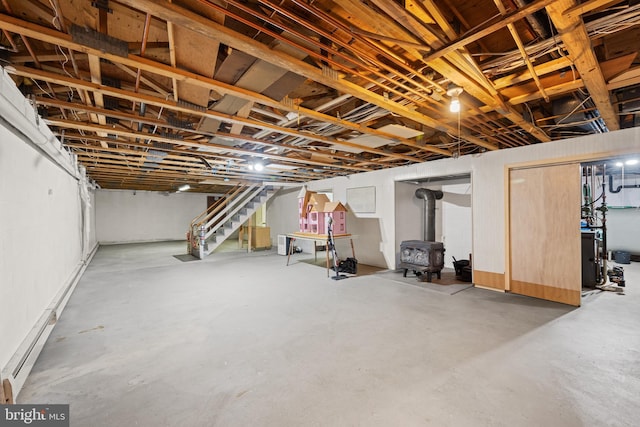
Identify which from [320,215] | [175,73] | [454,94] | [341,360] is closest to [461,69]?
[454,94]

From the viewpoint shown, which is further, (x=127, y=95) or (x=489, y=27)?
(x=127, y=95)

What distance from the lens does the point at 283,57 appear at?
1747 mm

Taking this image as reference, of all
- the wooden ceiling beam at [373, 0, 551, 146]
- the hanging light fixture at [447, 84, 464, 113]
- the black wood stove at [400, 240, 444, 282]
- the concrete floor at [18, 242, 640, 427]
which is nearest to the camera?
the wooden ceiling beam at [373, 0, 551, 146]

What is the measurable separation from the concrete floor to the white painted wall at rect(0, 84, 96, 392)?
0.33 metres

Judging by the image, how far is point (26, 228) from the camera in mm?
2566

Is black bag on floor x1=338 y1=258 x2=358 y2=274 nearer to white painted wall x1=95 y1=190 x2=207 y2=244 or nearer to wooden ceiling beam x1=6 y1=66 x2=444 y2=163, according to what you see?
wooden ceiling beam x1=6 y1=66 x2=444 y2=163

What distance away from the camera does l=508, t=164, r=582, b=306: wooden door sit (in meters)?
3.77

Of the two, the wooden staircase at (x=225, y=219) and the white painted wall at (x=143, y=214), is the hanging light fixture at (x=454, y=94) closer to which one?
the wooden staircase at (x=225, y=219)

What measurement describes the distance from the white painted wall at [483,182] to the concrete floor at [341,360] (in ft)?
2.87

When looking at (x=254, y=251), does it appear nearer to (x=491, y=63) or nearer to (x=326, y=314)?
(x=326, y=314)

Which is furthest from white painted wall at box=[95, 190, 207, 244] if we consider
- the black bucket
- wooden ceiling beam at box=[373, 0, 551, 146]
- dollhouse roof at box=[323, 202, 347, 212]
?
the black bucket

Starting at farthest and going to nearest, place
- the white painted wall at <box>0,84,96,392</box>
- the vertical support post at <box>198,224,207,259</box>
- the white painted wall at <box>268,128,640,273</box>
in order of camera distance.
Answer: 1. the vertical support post at <box>198,224,207,259</box>
2. the white painted wall at <box>268,128,640,273</box>
3. the white painted wall at <box>0,84,96,392</box>

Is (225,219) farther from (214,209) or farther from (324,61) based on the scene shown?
(324,61)

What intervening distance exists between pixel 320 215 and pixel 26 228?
4.60 m
